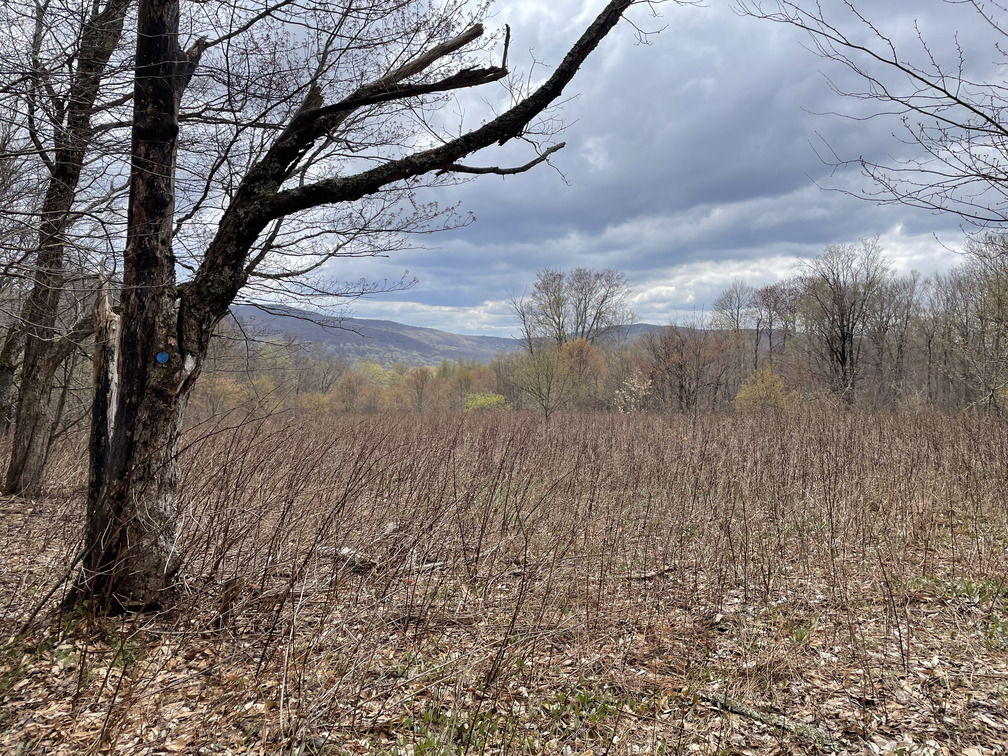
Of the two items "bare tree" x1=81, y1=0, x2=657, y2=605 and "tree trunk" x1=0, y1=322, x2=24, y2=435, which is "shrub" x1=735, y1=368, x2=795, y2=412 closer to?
"bare tree" x1=81, y1=0, x2=657, y2=605

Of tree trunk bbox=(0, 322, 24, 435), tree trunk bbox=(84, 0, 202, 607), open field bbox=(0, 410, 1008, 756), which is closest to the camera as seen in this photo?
open field bbox=(0, 410, 1008, 756)

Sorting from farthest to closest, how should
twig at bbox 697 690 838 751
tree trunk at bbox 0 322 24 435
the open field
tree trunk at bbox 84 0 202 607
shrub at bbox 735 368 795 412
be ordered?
shrub at bbox 735 368 795 412 < tree trunk at bbox 0 322 24 435 < tree trunk at bbox 84 0 202 607 < twig at bbox 697 690 838 751 < the open field

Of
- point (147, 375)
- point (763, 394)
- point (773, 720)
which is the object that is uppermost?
point (147, 375)

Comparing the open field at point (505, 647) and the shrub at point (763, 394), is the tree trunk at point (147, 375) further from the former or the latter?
the shrub at point (763, 394)

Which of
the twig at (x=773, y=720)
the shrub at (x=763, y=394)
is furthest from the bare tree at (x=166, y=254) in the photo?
the shrub at (x=763, y=394)

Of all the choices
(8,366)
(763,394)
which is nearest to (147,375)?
(8,366)

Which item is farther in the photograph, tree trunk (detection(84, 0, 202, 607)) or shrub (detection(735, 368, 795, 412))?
shrub (detection(735, 368, 795, 412))

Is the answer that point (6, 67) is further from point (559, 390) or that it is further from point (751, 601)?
point (559, 390)

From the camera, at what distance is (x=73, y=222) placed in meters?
4.44

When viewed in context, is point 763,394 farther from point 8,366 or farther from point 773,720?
point 8,366

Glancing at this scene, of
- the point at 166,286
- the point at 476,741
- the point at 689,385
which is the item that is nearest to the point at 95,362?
the point at 166,286

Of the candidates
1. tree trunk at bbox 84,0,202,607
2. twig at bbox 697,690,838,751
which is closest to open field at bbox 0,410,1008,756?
twig at bbox 697,690,838,751

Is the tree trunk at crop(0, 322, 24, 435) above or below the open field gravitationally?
above

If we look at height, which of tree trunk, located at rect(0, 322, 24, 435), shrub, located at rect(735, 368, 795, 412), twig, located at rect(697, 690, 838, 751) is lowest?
twig, located at rect(697, 690, 838, 751)
